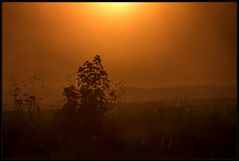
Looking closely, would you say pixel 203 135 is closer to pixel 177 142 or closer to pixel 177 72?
pixel 177 142

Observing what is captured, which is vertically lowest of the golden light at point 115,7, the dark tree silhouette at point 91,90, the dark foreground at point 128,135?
the dark foreground at point 128,135

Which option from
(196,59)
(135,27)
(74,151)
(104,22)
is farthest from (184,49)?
(74,151)

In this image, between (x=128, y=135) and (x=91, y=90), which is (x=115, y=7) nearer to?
(x=91, y=90)

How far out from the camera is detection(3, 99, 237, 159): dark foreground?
2092 mm

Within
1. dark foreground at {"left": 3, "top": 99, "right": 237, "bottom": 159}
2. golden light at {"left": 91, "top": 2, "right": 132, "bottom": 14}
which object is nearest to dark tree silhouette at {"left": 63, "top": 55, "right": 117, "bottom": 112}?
dark foreground at {"left": 3, "top": 99, "right": 237, "bottom": 159}

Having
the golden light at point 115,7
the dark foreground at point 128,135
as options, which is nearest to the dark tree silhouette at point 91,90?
the dark foreground at point 128,135

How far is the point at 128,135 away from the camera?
2.11 meters

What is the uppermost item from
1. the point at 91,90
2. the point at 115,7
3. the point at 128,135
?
the point at 115,7

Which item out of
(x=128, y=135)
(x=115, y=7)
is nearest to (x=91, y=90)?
(x=128, y=135)

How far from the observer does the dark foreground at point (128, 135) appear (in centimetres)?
209

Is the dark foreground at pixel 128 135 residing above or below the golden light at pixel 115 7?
below

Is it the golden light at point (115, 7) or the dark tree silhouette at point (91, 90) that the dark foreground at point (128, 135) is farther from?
the golden light at point (115, 7)

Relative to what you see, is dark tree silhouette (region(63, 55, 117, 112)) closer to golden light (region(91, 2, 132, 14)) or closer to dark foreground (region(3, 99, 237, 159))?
dark foreground (region(3, 99, 237, 159))

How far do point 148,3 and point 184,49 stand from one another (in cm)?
32
